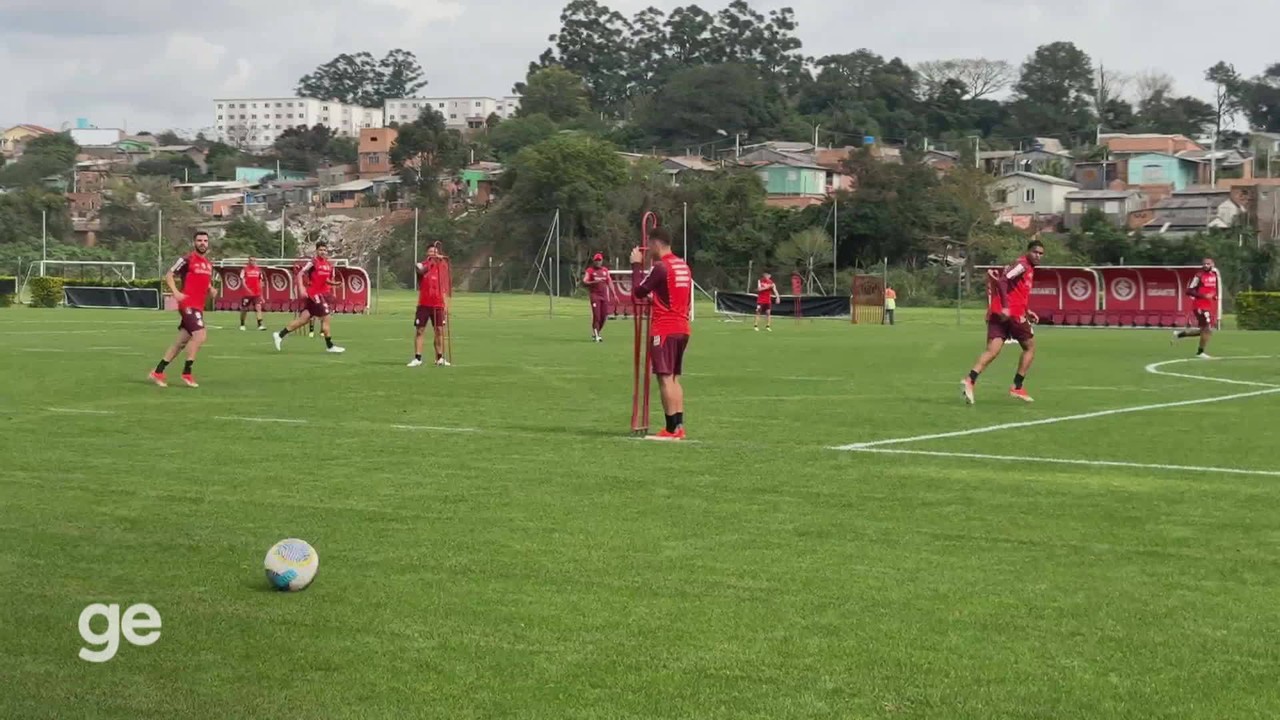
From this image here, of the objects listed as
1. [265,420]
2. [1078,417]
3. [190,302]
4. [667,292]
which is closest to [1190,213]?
[1078,417]

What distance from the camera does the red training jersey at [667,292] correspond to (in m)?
14.3

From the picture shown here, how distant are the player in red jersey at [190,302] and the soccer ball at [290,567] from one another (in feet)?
42.2

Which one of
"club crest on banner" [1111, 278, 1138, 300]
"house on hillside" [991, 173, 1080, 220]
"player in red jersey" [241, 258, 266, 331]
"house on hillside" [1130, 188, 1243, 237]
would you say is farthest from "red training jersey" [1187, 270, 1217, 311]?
"house on hillside" [991, 173, 1080, 220]

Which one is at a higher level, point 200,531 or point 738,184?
point 738,184

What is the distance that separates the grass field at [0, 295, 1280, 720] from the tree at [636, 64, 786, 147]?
14610 cm

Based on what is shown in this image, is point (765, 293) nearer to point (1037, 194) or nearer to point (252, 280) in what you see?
point (252, 280)

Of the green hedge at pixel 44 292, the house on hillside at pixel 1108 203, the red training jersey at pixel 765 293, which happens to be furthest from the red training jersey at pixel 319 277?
the house on hillside at pixel 1108 203

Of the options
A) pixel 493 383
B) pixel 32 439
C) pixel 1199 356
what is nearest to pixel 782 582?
pixel 32 439

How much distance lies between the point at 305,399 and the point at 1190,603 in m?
12.8

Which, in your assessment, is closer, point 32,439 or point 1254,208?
point 32,439

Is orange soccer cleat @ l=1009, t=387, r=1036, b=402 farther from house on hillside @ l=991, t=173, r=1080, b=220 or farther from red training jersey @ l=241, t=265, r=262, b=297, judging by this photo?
house on hillside @ l=991, t=173, r=1080, b=220

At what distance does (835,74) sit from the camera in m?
184

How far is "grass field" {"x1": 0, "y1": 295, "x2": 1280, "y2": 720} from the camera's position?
6137mm

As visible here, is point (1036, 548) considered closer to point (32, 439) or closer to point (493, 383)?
point (32, 439)
